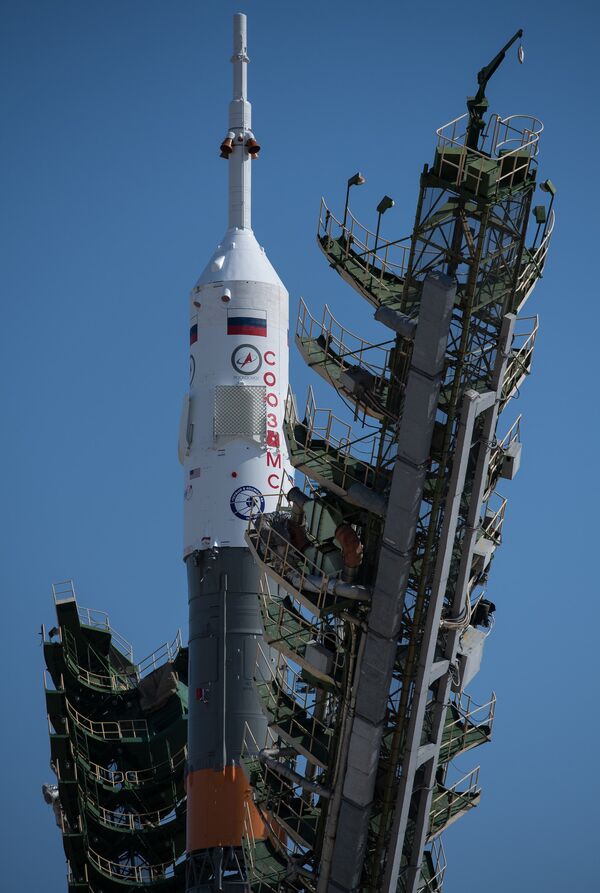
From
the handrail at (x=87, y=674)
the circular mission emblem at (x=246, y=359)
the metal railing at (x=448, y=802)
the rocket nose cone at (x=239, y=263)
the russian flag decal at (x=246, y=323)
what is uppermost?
the rocket nose cone at (x=239, y=263)

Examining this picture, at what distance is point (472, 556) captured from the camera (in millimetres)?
50469

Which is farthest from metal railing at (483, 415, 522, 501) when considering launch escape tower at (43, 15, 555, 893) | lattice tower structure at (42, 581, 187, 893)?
lattice tower structure at (42, 581, 187, 893)

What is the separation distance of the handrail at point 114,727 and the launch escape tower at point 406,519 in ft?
68.3

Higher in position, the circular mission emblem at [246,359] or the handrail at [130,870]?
the circular mission emblem at [246,359]

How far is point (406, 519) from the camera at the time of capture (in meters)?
47.9

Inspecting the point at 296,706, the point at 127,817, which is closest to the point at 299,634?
the point at 296,706

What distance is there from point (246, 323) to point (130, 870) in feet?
65.2

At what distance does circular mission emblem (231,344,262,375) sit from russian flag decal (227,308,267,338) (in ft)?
1.61

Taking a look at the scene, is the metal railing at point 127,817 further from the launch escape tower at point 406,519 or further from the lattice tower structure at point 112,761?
the launch escape tower at point 406,519

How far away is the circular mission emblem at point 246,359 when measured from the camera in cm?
6331

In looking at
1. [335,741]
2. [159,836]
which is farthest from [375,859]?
[159,836]

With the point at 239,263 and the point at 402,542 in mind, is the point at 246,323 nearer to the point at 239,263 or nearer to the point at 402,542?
the point at 239,263

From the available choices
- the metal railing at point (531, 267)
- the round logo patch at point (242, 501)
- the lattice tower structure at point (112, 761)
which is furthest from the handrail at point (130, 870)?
the metal railing at point (531, 267)

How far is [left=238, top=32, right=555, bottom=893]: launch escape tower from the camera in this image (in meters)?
48.1
